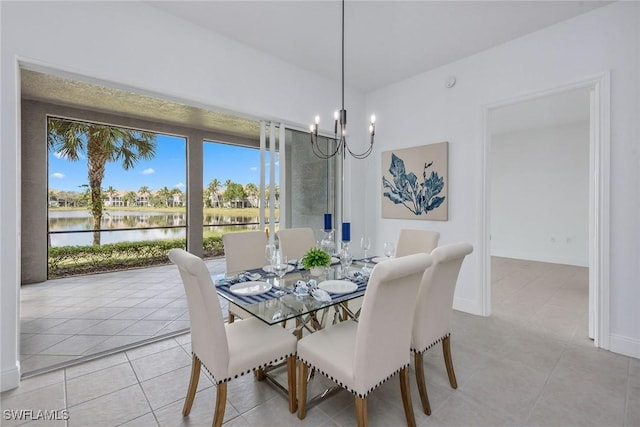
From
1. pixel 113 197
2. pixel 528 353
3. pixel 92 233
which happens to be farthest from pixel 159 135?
pixel 528 353

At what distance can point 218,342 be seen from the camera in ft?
4.77

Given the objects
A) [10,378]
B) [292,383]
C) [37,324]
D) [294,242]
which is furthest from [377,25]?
[37,324]

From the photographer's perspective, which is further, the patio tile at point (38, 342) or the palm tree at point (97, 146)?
the palm tree at point (97, 146)

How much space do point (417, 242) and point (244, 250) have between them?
1.65 metres

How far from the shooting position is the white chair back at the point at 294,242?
2930 mm

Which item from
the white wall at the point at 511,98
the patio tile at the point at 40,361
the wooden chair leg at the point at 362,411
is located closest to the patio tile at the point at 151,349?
the patio tile at the point at 40,361

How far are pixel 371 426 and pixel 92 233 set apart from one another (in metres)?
6.06

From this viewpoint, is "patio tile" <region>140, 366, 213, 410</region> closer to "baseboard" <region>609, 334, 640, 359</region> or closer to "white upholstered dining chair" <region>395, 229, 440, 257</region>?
"white upholstered dining chair" <region>395, 229, 440, 257</region>

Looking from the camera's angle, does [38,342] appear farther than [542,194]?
No

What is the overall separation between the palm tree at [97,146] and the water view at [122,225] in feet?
0.47

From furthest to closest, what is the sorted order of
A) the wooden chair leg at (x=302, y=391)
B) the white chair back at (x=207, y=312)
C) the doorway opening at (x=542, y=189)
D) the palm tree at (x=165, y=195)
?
the palm tree at (x=165, y=195)
the doorway opening at (x=542, y=189)
the wooden chair leg at (x=302, y=391)
the white chair back at (x=207, y=312)

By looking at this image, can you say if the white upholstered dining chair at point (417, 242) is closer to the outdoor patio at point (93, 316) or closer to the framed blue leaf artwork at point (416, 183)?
the framed blue leaf artwork at point (416, 183)

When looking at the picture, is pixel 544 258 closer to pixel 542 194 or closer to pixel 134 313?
pixel 542 194

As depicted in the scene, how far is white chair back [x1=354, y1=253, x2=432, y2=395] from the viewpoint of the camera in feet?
4.28
